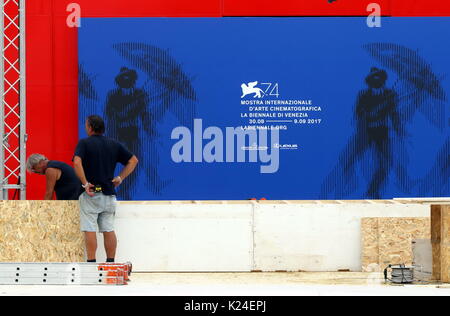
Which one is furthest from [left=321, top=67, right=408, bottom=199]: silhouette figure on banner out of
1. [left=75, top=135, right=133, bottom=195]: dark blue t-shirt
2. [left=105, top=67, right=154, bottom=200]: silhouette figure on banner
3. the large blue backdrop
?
[left=75, top=135, right=133, bottom=195]: dark blue t-shirt

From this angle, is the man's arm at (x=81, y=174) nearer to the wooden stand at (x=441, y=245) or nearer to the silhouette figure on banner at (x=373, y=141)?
the wooden stand at (x=441, y=245)

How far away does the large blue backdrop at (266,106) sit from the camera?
14375 millimetres

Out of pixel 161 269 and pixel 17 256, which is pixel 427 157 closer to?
pixel 161 269

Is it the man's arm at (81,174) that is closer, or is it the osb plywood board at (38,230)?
the man's arm at (81,174)

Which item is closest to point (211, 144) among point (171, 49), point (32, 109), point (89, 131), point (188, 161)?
point (188, 161)

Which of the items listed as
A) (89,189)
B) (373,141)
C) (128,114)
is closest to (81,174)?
(89,189)

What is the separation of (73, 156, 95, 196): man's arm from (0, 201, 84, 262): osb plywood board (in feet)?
2.01

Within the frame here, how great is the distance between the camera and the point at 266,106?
567 inches

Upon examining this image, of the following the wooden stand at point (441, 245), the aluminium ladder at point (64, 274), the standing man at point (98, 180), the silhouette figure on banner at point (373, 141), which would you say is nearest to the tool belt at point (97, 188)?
the standing man at point (98, 180)

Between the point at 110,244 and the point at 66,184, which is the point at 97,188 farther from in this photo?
the point at 66,184

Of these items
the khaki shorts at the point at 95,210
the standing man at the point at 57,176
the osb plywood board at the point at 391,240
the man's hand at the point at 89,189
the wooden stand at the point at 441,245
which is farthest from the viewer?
the standing man at the point at 57,176

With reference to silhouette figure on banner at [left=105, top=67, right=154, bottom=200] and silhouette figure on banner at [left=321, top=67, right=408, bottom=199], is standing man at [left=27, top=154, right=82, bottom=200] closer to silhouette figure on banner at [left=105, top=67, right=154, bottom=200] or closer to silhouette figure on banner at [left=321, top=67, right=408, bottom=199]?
silhouette figure on banner at [left=105, top=67, right=154, bottom=200]

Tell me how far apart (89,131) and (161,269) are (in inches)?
82.5

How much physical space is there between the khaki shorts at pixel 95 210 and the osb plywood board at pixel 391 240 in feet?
10.7
